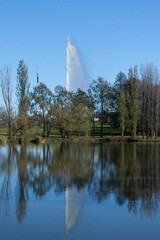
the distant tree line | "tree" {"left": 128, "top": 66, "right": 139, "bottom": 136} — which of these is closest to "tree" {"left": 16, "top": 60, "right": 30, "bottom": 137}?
the distant tree line

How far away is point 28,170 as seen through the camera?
14805 millimetres

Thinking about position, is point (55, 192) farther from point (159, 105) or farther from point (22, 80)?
point (159, 105)

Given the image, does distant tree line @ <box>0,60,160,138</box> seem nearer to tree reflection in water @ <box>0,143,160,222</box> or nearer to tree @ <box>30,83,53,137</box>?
tree @ <box>30,83,53,137</box>

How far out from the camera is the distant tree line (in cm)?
4656

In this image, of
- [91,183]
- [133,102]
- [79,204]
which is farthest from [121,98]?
[79,204]

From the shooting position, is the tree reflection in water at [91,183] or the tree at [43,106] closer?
the tree reflection in water at [91,183]

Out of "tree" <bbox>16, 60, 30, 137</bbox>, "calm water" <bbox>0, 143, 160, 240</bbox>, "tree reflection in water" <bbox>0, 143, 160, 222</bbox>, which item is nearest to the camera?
"calm water" <bbox>0, 143, 160, 240</bbox>

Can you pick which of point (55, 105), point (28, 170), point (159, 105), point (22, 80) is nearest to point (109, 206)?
point (28, 170)

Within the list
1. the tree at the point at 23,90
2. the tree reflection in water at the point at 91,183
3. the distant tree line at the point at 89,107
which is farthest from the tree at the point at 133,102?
the tree reflection in water at the point at 91,183

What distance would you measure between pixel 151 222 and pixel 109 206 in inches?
62.5

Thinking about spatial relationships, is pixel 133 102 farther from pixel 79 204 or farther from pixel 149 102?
pixel 79 204

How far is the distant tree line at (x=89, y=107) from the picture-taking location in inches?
1833

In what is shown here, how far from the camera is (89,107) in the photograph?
59.1 meters

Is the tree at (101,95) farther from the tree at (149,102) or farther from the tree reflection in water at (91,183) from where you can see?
the tree reflection in water at (91,183)
